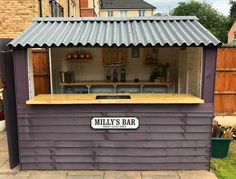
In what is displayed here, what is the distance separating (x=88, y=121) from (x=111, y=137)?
52cm

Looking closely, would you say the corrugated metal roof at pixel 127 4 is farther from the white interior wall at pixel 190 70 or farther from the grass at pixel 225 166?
the grass at pixel 225 166

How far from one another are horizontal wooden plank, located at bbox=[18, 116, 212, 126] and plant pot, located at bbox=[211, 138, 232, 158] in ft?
3.13

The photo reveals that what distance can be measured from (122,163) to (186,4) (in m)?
66.8

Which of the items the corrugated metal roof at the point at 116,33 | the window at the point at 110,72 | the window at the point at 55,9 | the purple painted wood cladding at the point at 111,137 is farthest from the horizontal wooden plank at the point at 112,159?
the window at the point at 55,9

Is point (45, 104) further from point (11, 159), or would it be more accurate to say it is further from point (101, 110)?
point (11, 159)

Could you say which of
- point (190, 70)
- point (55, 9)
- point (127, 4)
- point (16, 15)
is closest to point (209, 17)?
point (127, 4)

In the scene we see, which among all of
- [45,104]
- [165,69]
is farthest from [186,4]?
[45,104]

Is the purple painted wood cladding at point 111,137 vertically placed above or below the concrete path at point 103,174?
above

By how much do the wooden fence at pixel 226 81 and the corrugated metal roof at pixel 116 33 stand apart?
245 cm

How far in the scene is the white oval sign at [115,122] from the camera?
4.73m

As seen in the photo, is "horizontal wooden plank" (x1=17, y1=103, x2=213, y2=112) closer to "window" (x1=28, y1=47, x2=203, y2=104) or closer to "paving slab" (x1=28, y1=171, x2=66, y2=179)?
"paving slab" (x1=28, y1=171, x2=66, y2=179)

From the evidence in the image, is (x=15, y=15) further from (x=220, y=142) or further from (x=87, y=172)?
(x=220, y=142)

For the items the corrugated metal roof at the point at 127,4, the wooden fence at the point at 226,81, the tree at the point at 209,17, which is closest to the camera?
the wooden fence at the point at 226,81

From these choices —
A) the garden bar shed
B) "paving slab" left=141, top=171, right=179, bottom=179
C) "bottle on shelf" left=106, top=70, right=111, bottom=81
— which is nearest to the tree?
"bottle on shelf" left=106, top=70, right=111, bottom=81
